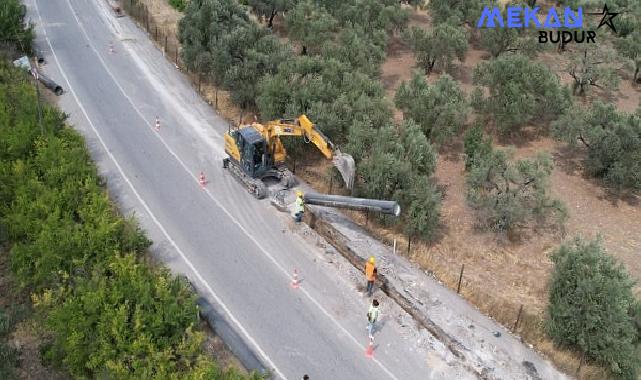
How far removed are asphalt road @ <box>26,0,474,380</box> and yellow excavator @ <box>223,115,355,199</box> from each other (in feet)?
2.73

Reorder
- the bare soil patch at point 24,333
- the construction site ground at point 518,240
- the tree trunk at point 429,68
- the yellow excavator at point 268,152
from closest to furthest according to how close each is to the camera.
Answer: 1. the bare soil patch at point 24,333
2. the construction site ground at point 518,240
3. the yellow excavator at point 268,152
4. the tree trunk at point 429,68

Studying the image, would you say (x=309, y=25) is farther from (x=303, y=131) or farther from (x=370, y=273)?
(x=370, y=273)

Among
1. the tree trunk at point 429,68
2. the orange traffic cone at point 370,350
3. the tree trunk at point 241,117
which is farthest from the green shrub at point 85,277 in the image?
the tree trunk at point 429,68

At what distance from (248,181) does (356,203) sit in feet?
19.2

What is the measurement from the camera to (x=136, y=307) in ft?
53.6

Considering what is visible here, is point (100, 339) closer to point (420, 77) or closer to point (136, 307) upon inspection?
point (136, 307)

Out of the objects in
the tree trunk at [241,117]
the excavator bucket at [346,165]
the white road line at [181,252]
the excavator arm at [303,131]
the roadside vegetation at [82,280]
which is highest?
the excavator arm at [303,131]

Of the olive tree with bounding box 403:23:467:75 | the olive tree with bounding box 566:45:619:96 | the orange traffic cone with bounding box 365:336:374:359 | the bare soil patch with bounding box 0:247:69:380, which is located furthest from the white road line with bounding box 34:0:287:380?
the olive tree with bounding box 566:45:619:96

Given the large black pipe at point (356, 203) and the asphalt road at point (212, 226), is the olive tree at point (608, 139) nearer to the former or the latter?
the large black pipe at point (356, 203)

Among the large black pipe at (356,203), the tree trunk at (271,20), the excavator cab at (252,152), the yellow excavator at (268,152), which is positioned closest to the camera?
the large black pipe at (356,203)

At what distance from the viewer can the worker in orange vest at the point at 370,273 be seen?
19.7 metres

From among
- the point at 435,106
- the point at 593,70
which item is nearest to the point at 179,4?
the point at 435,106

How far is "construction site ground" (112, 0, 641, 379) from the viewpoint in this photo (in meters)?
20.8

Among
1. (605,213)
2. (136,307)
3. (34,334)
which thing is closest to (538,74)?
(605,213)
